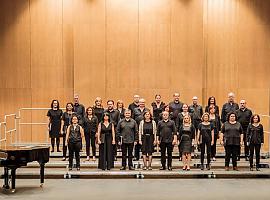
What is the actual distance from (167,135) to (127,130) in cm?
101

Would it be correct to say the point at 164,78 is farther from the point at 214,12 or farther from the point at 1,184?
the point at 1,184

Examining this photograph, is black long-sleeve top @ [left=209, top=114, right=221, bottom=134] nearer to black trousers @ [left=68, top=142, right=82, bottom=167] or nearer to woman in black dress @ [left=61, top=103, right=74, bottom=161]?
black trousers @ [left=68, top=142, right=82, bottom=167]

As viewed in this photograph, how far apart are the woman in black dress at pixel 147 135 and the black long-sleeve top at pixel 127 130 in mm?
155

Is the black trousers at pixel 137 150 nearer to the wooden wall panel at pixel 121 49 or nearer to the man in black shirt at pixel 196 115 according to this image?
the man in black shirt at pixel 196 115

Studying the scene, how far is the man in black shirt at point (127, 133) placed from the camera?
1315 centimetres

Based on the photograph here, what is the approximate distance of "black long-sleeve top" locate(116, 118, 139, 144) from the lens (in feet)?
43.1

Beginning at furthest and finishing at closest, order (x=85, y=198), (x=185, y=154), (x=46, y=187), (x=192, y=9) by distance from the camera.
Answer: (x=192, y=9) < (x=185, y=154) < (x=46, y=187) < (x=85, y=198)

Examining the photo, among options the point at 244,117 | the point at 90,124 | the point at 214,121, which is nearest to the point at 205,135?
the point at 214,121

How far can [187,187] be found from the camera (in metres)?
11.7

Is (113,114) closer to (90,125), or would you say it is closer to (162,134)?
(90,125)

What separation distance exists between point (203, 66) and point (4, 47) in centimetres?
669

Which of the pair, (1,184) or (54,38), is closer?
(1,184)

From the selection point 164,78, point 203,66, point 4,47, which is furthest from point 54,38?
point 203,66

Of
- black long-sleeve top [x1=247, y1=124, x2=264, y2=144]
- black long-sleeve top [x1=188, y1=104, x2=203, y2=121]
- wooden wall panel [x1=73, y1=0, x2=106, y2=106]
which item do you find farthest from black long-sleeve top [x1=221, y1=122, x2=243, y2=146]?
wooden wall panel [x1=73, y1=0, x2=106, y2=106]
